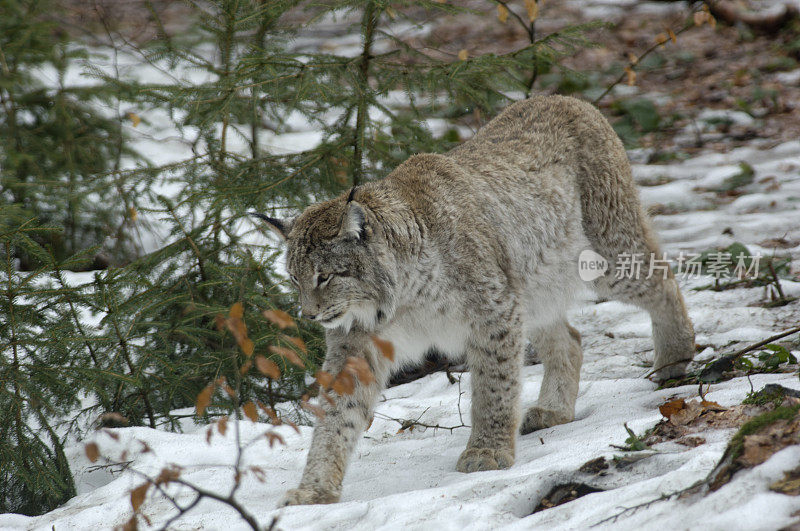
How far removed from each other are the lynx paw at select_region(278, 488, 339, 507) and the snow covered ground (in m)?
0.09

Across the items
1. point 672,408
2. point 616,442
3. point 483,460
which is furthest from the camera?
point 483,460

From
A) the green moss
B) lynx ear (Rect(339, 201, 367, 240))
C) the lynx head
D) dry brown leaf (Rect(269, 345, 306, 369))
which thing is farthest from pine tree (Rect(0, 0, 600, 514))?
the green moss

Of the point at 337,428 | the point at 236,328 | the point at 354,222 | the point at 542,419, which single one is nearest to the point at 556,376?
the point at 542,419

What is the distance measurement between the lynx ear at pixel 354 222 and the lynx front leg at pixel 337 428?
0.60 metres

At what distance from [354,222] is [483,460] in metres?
1.41

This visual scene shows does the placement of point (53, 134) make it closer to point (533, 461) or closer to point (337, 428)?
point (337, 428)

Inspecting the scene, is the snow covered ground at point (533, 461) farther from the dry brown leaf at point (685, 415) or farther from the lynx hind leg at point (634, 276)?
the lynx hind leg at point (634, 276)

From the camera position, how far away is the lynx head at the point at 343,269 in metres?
4.06

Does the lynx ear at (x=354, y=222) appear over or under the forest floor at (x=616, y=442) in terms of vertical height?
over

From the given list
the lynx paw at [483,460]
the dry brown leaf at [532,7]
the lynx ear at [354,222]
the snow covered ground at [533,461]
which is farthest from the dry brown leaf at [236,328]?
the dry brown leaf at [532,7]

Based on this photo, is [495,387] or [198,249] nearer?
[495,387]

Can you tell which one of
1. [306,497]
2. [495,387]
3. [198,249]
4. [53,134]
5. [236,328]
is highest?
[53,134]

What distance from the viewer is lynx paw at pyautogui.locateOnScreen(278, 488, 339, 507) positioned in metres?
3.65

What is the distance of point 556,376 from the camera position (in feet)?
16.4
